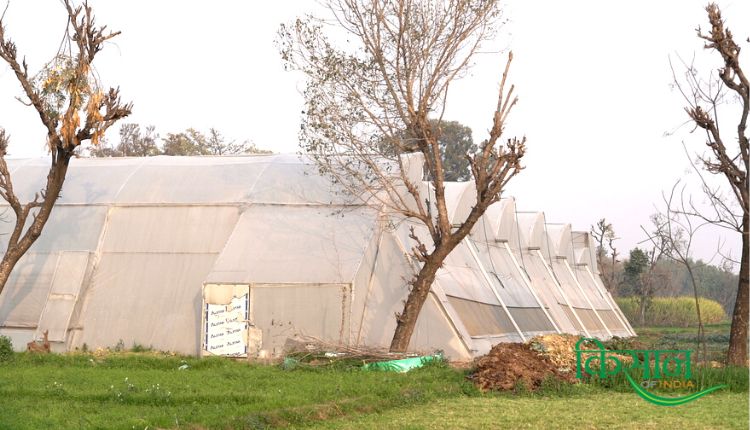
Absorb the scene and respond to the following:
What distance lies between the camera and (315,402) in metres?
12.7

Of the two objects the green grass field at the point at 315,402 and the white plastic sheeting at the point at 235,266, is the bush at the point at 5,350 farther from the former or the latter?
the white plastic sheeting at the point at 235,266

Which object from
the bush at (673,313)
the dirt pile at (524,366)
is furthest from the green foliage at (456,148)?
the dirt pile at (524,366)

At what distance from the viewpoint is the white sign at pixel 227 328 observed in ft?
64.0

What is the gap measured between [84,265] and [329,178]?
6074mm

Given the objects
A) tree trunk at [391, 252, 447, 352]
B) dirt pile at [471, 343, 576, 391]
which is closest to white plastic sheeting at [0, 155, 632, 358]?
tree trunk at [391, 252, 447, 352]

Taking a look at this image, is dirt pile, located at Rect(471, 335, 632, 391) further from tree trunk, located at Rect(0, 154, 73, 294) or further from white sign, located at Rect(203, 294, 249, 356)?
tree trunk, located at Rect(0, 154, 73, 294)

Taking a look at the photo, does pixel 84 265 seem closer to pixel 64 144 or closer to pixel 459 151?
pixel 64 144

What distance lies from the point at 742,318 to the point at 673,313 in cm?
3315

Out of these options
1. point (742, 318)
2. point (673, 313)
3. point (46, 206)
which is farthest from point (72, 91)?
point (673, 313)

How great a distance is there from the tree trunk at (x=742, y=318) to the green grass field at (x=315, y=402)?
345 centimetres

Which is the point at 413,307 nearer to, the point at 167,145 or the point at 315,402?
the point at 315,402

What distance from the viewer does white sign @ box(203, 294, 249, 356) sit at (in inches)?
768

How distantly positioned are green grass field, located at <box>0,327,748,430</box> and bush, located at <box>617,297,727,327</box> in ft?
119

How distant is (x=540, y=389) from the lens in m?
14.7
